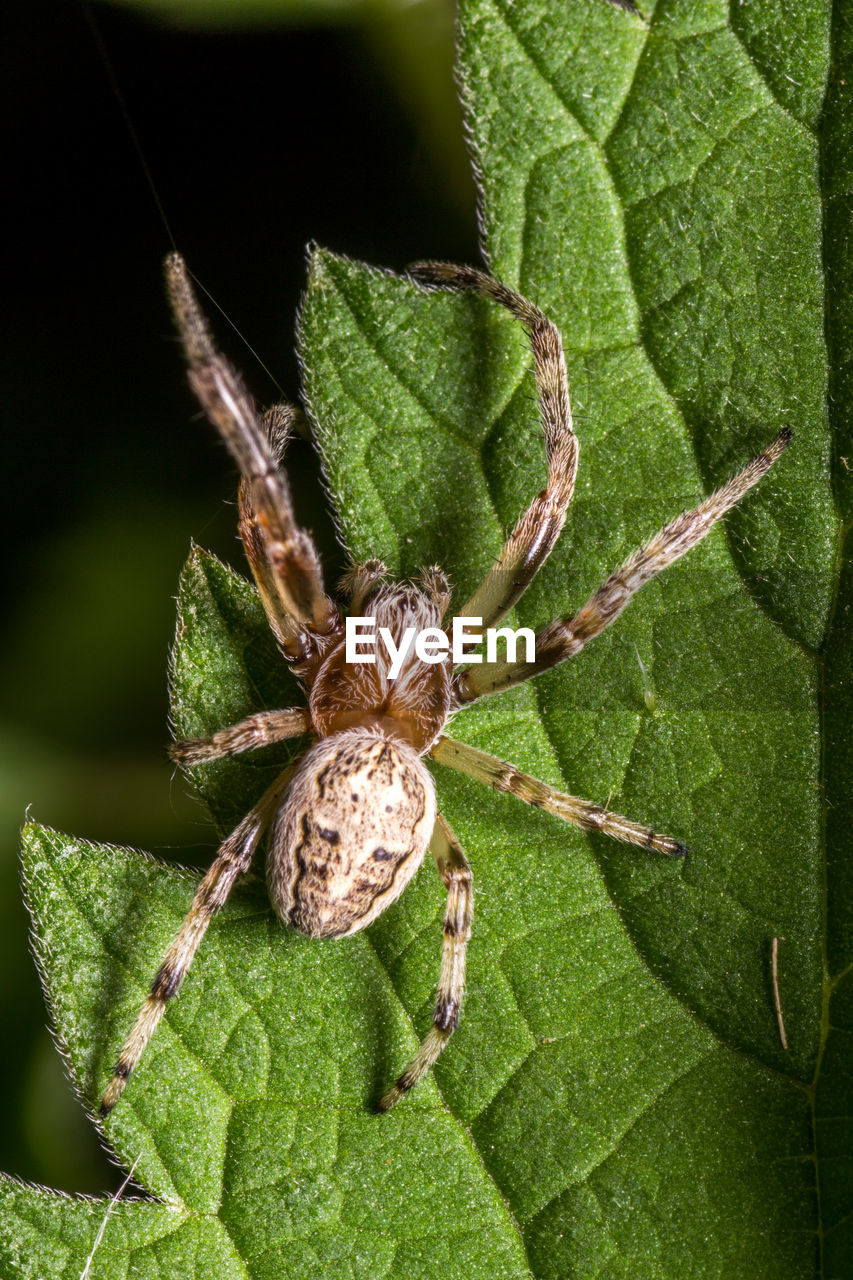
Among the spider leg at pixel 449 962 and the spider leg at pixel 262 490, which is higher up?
the spider leg at pixel 262 490

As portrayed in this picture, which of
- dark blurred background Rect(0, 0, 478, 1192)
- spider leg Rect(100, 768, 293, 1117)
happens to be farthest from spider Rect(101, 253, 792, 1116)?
dark blurred background Rect(0, 0, 478, 1192)

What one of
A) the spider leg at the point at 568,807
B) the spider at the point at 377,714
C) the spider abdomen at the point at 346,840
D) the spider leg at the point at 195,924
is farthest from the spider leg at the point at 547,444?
the spider leg at the point at 195,924

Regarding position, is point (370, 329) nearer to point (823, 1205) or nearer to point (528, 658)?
point (528, 658)

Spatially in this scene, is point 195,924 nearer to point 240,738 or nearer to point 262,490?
point 240,738

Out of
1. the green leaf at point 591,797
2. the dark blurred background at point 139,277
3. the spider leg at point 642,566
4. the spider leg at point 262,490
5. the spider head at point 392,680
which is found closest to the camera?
the spider leg at point 262,490

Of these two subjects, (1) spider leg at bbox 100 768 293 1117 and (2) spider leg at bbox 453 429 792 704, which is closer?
(1) spider leg at bbox 100 768 293 1117

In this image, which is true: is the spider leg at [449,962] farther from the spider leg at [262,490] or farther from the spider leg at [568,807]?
the spider leg at [262,490]

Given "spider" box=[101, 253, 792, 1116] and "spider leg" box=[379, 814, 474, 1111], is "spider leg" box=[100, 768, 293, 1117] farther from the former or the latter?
"spider leg" box=[379, 814, 474, 1111]
